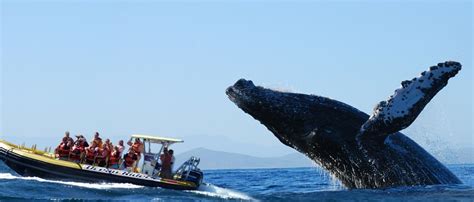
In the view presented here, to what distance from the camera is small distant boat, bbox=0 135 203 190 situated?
16172 mm

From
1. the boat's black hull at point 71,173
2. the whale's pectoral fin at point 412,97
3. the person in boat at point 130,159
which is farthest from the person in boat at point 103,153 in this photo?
the whale's pectoral fin at point 412,97

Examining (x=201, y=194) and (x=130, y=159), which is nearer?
(x=201, y=194)

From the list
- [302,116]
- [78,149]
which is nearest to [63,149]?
[78,149]

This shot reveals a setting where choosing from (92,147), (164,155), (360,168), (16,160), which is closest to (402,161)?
(360,168)

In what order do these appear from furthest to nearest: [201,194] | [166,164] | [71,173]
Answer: [71,173] < [166,164] < [201,194]

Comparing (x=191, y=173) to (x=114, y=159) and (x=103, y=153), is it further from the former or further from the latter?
(x=103, y=153)

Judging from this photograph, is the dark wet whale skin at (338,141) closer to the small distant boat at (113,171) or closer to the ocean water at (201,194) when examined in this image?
the ocean water at (201,194)

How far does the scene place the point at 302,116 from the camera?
11914 millimetres

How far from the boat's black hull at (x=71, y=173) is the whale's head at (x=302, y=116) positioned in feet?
14.0

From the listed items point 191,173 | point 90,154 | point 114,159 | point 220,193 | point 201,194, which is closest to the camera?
point 220,193

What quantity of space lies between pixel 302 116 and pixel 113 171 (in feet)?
21.0

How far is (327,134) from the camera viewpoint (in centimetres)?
1167

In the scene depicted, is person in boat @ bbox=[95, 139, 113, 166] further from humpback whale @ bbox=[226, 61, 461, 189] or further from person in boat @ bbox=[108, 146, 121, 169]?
humpback whale @ bbox=[226, 61, 461, 189]

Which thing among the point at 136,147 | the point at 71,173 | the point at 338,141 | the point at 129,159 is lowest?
the point at 71,173
